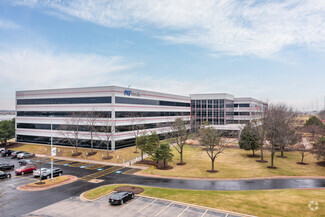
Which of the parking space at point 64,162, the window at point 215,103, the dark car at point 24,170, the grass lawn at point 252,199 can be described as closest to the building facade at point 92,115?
the parking space at point 64,162

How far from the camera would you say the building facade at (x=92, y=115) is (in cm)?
5747

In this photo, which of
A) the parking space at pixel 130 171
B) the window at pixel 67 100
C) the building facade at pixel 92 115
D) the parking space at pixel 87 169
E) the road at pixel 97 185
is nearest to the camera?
the road at pixel 97 185

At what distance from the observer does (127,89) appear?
61750 millimetres

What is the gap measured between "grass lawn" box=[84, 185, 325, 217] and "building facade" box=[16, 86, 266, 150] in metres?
28.9

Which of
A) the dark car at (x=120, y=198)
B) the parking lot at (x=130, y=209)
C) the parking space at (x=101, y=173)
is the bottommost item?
the parking space at (x=101, y=173)

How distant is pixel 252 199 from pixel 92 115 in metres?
44.8

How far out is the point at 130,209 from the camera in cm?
2380

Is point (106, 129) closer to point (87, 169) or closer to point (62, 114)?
point (87, 169)

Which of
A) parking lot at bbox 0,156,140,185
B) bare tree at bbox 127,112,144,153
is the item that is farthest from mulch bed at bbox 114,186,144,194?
bare tree at bbox 127,112,144,153

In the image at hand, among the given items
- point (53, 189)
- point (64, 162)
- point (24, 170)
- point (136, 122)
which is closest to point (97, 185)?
point (53, 189)

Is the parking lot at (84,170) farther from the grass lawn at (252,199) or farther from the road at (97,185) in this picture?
the grass lawn at (252,199)

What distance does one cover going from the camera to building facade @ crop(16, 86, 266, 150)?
57469 millimetres

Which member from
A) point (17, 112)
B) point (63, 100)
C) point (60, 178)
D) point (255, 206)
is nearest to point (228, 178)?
point (255, 206)

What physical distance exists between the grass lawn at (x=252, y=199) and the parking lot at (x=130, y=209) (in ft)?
4.70
